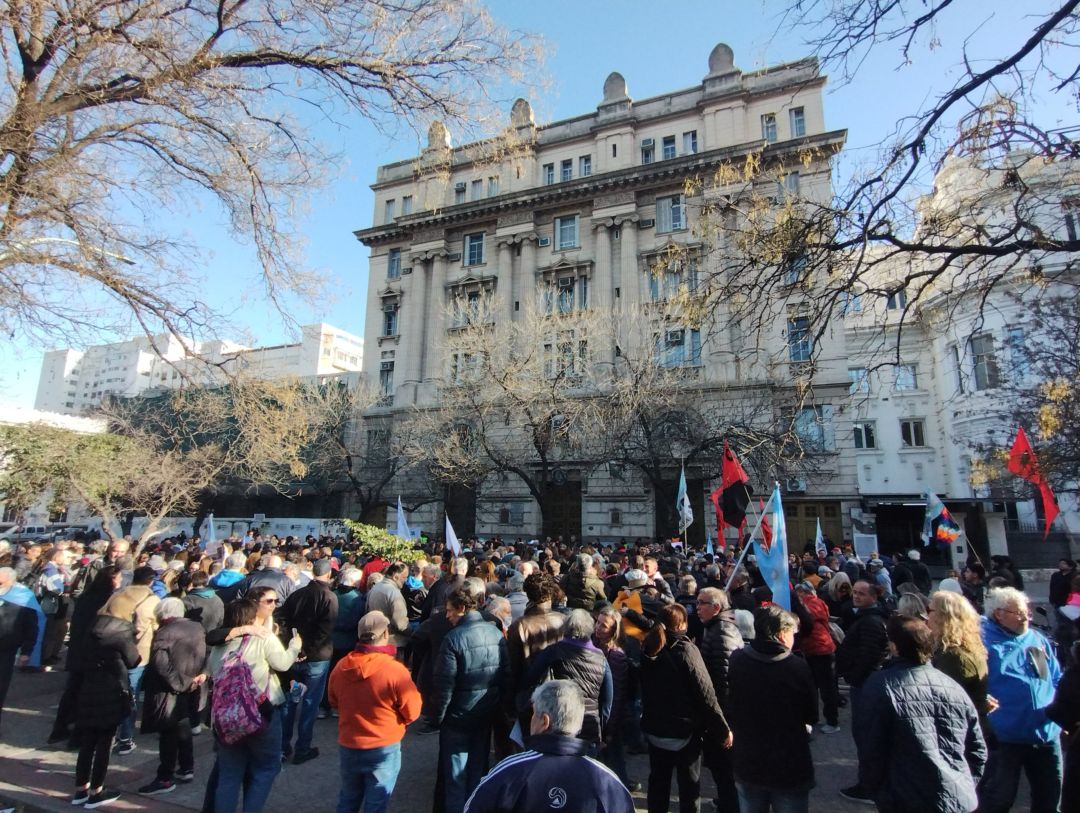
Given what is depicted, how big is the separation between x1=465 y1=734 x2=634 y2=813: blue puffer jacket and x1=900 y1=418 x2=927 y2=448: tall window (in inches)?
1571

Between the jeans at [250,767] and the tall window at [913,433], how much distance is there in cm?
3963

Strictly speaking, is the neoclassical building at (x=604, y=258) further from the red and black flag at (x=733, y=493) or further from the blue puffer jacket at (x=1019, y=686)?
the blue puffer jacket at (x=1019, y=686)

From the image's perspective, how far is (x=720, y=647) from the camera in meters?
5.19

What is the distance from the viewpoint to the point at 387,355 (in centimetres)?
3809

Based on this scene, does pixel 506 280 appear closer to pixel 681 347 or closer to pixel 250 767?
pixel 681 347

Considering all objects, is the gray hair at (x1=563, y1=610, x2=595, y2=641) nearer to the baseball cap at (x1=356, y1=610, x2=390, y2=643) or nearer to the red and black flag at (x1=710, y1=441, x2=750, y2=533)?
the baseball cap at (x1=356, y1=610, x2=390, y2=643)

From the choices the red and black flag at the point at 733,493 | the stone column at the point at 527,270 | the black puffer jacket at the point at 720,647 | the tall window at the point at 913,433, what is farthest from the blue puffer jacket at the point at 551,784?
the tall window at the point at 913,433

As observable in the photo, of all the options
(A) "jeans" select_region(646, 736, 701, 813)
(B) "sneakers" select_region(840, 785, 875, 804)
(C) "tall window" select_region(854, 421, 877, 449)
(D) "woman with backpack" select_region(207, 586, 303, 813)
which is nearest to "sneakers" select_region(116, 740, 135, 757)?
(D) "woman with backpack" select_region(207, 586, 303, 813)

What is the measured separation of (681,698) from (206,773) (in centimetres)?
485

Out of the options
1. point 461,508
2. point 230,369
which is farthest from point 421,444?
point 230,369

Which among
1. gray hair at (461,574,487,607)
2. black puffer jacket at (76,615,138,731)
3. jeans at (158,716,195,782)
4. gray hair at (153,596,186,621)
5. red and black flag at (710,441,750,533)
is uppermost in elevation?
red and black flag at (710,441,750,533)

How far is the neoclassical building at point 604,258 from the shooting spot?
27609mm

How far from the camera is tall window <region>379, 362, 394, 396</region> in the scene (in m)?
37.3

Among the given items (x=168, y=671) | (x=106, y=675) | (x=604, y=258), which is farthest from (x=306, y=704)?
(x=604, y=258)
